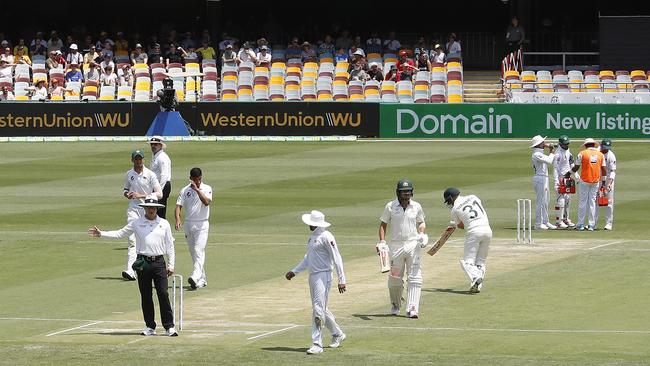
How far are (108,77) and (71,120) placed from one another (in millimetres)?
4083

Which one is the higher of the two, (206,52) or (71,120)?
(206,52)

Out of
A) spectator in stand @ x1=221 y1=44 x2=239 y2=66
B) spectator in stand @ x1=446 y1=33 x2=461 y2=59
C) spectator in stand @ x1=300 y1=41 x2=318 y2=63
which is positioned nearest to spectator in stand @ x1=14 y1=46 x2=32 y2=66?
spectator in stand @ x1=221 y1=44 x2=239 y2=66

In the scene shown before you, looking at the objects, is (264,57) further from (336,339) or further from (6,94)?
(336,339)

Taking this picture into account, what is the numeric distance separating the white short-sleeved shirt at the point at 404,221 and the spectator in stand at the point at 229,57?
109ft

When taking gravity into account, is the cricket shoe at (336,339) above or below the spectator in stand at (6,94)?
below

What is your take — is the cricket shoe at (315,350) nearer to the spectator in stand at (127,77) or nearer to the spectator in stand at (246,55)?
the spectator in stand at (127,77)

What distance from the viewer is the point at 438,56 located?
172 feet

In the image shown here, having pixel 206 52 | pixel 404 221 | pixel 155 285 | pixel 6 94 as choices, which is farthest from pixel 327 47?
pixel 155 285

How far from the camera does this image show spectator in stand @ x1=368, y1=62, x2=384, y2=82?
51.8 m

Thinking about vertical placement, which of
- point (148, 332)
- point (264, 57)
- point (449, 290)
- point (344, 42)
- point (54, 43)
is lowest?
point (449, 290)

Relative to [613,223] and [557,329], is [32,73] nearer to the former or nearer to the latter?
[613,223]

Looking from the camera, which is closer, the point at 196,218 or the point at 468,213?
the point at 468,213

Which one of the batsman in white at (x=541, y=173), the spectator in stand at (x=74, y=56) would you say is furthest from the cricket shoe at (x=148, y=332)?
the spectator in stand at (x=74, y=56)

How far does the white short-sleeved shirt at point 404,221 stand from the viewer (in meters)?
20.1
